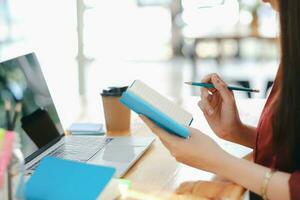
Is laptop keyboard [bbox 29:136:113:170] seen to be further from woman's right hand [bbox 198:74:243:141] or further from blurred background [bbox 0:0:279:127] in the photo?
blurred background [bbox 0:0:279:127]

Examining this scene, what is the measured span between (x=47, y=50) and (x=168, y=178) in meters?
3.68

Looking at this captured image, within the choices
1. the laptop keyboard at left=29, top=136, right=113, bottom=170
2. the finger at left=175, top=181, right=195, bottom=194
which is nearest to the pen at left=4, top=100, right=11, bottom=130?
the laptop keyboard at left=29, top=136, right=113, bottom=170

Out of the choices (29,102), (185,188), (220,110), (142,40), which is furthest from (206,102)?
(142,40)

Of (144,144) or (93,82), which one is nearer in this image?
(144,144)

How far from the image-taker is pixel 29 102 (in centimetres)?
124

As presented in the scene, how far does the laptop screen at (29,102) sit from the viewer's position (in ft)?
3.79

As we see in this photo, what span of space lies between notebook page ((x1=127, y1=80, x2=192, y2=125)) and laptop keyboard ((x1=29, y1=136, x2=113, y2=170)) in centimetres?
24

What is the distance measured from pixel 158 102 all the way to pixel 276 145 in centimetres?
31

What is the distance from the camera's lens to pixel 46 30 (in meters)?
4.48

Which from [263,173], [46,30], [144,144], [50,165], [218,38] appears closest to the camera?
[50,165]

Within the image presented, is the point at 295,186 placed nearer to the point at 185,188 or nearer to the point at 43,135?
the point at 185,188

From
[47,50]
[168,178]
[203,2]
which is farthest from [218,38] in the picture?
[168,178]

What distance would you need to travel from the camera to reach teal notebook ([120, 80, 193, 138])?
3.24 feet

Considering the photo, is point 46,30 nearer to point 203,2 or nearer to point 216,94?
point 203,2
